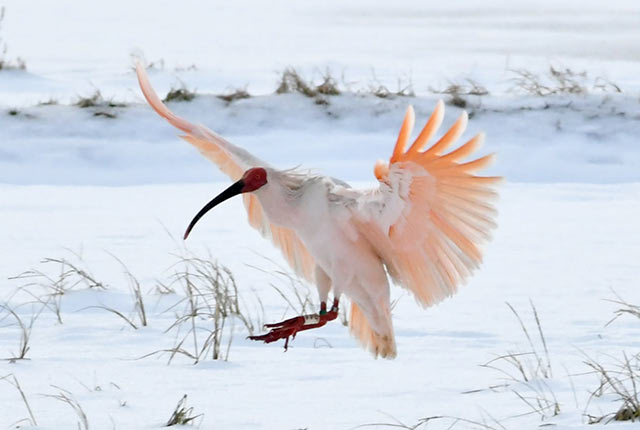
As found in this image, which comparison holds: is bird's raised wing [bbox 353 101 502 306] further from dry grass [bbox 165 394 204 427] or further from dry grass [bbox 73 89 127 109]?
dry grass [bbox 73 89 127 109]

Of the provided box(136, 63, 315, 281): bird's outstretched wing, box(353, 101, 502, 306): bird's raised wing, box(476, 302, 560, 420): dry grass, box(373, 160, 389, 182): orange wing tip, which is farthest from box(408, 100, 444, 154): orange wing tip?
box(136, 63, 315, 281): bird's outstretched wing

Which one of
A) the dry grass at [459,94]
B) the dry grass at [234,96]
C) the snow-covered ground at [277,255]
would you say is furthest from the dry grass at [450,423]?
the dry grass at [234,96]

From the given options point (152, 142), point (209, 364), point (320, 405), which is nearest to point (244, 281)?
point (209, 364)

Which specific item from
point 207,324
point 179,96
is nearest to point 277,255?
point 207,324

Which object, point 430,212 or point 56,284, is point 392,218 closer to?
point 430,212

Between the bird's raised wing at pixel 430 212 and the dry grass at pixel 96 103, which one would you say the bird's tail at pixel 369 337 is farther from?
the dry grass at pixel 96 103

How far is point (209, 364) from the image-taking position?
18.0 ft

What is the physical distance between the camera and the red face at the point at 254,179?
4.51 metres

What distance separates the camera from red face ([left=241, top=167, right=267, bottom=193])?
451 cm

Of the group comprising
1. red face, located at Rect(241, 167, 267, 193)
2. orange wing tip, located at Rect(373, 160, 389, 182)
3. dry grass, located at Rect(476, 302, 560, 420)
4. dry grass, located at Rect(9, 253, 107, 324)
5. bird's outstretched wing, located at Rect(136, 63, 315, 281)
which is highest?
orange wing tip, located at Rect(373, 160, 389, 182)

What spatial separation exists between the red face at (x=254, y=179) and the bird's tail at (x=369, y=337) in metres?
0.81

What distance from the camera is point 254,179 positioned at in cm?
452

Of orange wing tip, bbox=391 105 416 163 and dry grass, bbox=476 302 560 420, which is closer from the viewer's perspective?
orange wing tip, bbox=391 105 416 163

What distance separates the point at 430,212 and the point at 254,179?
2.08ft
